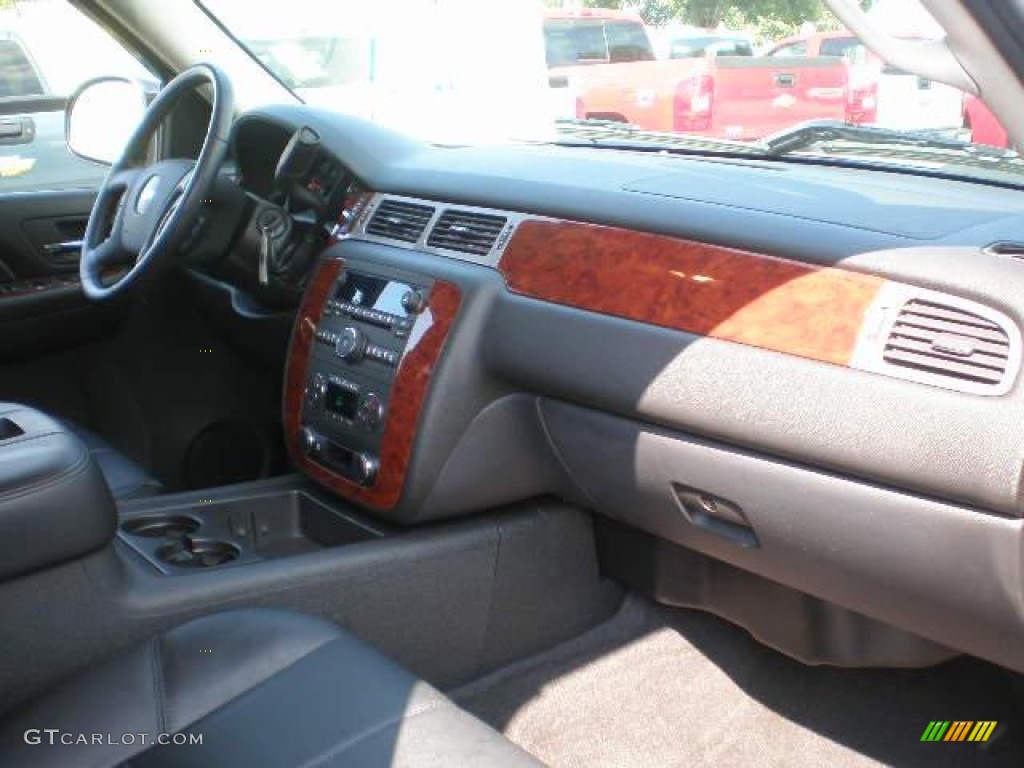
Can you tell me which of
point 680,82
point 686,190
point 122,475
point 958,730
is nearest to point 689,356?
point 686,190

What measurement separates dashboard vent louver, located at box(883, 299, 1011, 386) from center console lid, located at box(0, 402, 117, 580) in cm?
113

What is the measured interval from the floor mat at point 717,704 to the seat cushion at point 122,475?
88cm

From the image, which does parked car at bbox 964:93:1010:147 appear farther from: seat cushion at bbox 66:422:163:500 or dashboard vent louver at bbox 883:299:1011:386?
seat cushion at bbox 66:422:163:500

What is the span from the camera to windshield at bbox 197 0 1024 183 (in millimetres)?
2299

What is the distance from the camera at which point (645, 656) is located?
2.43m

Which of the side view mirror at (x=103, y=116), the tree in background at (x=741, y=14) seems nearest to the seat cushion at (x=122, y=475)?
the side view mirror at (x=103, y=116)

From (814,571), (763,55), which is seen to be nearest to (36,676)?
(814,571)

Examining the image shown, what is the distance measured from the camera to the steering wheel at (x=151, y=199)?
2.22 metres

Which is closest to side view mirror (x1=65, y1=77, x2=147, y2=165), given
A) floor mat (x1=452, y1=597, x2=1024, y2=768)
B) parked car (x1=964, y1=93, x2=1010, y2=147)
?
floor mat (x1=452, y1=597, x2=1024, y2=768)

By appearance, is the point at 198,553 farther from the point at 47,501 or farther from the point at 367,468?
the point at 47,501

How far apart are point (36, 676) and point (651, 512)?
0.97 m

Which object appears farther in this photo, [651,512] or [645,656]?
[645,656]

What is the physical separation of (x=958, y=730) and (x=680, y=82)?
292 cm

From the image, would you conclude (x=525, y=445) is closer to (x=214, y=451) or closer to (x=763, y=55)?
(x=214, y=451)
